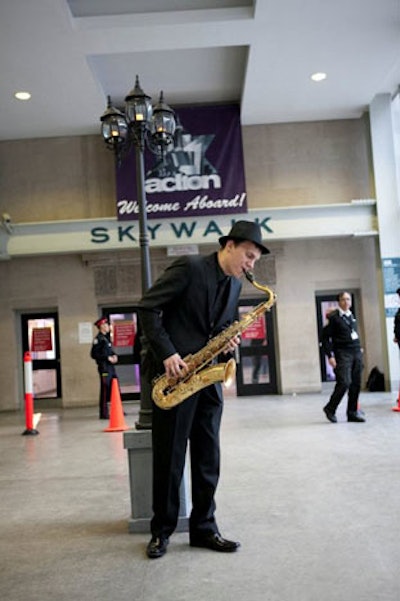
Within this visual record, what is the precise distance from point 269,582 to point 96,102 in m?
10.1

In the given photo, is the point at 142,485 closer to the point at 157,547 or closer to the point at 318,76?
the point at 157,547

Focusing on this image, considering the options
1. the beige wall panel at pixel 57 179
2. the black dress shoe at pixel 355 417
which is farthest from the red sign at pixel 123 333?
the black dress shoe at pixel 355 417

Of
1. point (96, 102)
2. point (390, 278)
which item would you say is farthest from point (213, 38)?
point (390, 278)

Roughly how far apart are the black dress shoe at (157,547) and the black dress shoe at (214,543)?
0.61 ft

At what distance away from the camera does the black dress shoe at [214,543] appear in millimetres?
3271

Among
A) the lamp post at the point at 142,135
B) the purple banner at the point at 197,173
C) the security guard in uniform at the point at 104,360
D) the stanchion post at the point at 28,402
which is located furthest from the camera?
the purple banner at the point at 197,173

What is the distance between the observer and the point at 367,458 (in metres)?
5.54

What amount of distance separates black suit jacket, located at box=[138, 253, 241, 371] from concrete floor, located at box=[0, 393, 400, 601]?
1188 mm

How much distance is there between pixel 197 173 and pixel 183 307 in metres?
9.11

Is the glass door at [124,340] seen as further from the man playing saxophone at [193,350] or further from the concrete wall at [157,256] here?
the man playing saxophone at [193,350]

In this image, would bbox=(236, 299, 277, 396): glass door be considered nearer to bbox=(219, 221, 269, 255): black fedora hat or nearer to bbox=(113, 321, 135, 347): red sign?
bbox=(113, 321, 135, 347): red sign

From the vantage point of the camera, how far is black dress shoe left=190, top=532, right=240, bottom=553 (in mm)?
3271

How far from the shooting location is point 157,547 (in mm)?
3262

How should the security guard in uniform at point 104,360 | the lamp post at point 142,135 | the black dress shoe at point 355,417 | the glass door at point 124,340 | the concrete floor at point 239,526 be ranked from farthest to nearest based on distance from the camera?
the glass door at point 124,340, the security guard in uniform at point 104,360, the black dress shoe at point 355,417, the lamp post at point 142,135, the concrete floor at point 239,526
